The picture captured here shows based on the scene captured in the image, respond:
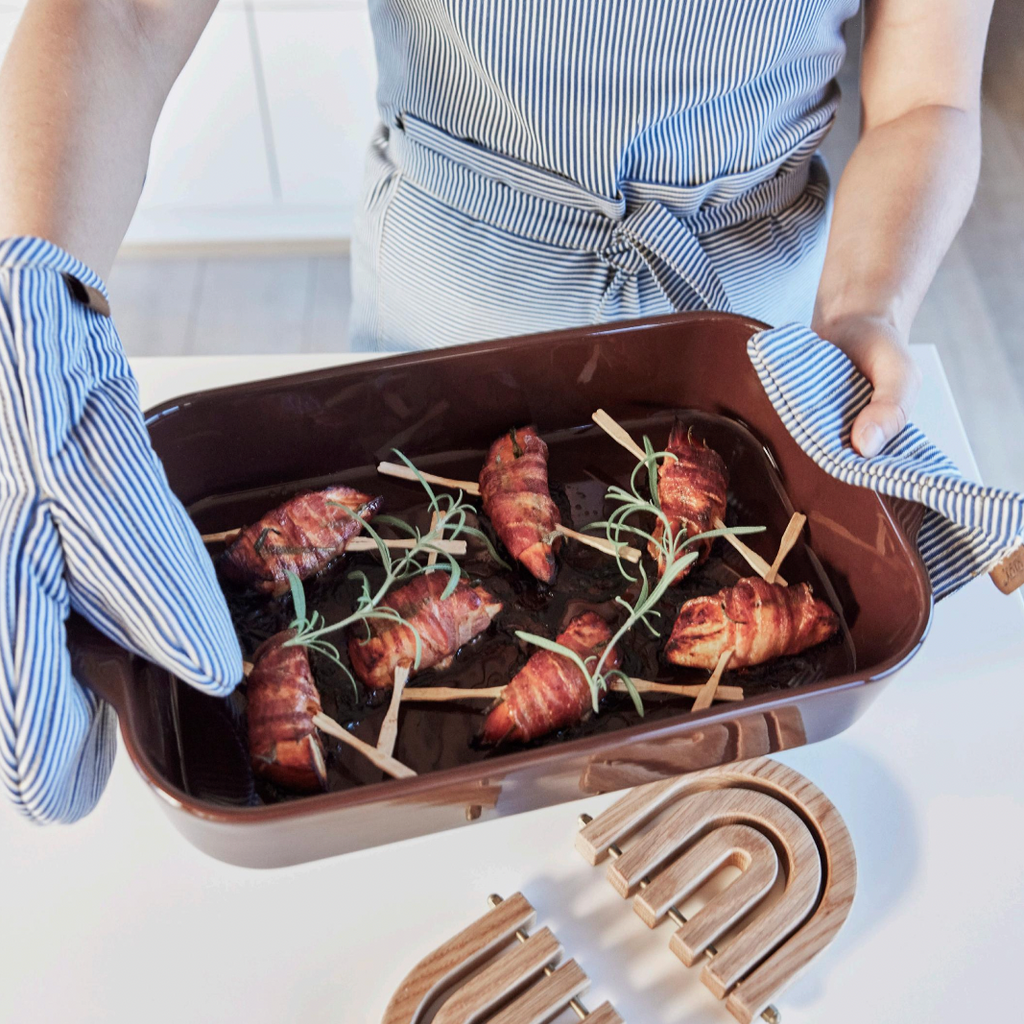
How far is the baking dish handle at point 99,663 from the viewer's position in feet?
2.21

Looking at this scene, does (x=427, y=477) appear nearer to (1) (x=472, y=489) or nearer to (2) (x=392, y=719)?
(1) (x=472, y=489)

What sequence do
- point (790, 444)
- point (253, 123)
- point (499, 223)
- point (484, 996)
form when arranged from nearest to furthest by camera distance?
1. point (484, 996)
2. point (790, 444)
3. point (499, 223)
4. point (253, 123)

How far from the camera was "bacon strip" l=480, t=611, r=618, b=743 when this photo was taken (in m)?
0.76

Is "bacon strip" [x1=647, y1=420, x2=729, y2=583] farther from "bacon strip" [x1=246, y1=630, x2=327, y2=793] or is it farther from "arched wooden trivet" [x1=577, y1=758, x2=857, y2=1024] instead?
"bacon strip" [x1=246, y1=630, x2=327, y2=793]

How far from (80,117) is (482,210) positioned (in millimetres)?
452

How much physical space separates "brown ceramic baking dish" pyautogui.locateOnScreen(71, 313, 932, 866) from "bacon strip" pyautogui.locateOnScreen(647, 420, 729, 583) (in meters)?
0.05

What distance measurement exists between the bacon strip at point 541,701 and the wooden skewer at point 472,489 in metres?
0.13

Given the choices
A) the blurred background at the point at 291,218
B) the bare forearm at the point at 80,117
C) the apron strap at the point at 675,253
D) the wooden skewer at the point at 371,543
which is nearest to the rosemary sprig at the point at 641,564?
the wooden skewer at the point at 371,543

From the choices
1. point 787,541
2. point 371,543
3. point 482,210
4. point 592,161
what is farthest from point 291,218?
point 787,541

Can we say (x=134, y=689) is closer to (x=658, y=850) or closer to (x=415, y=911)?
(x=415, y=911)

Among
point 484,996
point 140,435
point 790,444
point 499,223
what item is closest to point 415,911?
point 484,996

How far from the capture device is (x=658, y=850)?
76cm

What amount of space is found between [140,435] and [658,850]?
1.57 feet

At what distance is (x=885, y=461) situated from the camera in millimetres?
803
